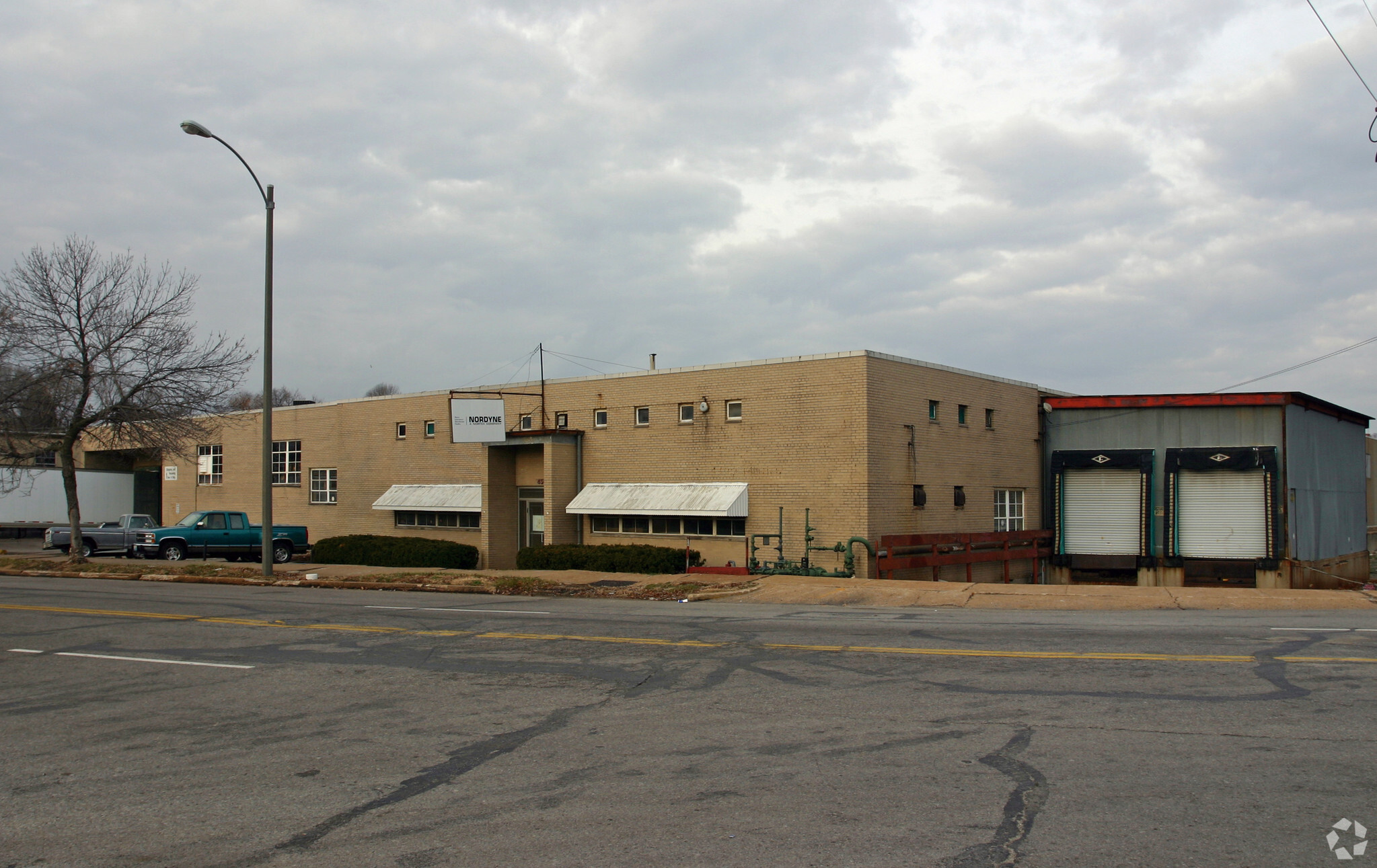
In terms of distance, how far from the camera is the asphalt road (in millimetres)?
5480

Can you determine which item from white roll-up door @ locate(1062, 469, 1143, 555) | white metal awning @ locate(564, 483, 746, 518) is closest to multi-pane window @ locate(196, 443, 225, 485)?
white metal awning @ locate(564, 483, 746, 518)

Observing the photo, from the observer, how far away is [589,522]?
97.1ft

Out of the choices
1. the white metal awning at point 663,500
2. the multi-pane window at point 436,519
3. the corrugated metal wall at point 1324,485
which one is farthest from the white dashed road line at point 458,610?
the corrugated metal wall at point 1324,485

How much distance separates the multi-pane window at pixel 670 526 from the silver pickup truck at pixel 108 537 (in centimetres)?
1789

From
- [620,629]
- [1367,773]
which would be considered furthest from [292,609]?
[1367,773]

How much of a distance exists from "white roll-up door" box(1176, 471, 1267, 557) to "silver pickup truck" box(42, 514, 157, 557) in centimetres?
3370

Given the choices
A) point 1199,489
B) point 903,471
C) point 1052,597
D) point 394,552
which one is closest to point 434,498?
point 394,552

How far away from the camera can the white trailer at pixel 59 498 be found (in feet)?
155

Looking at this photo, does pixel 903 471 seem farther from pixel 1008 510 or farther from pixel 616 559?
pixel 616 559

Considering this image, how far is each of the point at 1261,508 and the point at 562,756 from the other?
83.3 feet

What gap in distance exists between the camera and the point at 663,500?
2714cm

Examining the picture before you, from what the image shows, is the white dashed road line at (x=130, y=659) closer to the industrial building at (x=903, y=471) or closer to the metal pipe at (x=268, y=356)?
the metal pipe at (x=268, y=356)

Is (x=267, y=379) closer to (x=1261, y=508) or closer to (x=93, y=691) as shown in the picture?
(x=93, y=691)

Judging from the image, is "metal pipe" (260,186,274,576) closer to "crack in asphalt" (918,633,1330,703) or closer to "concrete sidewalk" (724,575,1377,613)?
"concrete sidewalk" (724,575,1377,613)
